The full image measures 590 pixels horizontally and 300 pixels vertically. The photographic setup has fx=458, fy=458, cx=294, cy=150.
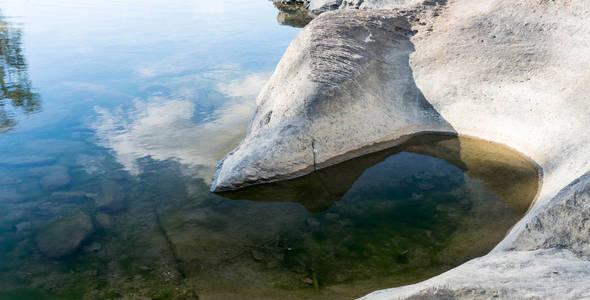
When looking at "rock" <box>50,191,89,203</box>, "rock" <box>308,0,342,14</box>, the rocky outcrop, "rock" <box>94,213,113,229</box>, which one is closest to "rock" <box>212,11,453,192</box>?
the rocky outcrop

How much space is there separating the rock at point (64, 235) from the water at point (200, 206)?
0.6 inches

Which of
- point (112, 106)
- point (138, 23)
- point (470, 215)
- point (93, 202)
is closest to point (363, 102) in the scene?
point (470, 215)

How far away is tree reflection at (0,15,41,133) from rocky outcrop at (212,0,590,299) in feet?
13.4

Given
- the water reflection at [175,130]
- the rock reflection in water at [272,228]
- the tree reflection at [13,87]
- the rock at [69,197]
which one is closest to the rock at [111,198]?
the rock reflection in water at [272,228]

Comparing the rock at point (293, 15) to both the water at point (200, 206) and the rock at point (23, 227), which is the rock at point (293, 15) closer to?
the water at point (200, 206)

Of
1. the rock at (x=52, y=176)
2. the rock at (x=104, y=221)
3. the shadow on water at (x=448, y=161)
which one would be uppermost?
the shadow on water at (x=448, y=161)

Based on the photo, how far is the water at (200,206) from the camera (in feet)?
12.7

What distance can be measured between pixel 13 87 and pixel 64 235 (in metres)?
5.73

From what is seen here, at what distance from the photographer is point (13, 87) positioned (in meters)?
8.77

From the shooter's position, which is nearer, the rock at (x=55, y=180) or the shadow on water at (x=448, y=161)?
the shadow on water at (x=448, y=161)

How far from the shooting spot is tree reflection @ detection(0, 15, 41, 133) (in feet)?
24.9

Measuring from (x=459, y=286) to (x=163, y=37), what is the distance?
12.9m

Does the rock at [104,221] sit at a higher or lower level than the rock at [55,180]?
higher

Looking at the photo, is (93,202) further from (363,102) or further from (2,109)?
(2,109)
